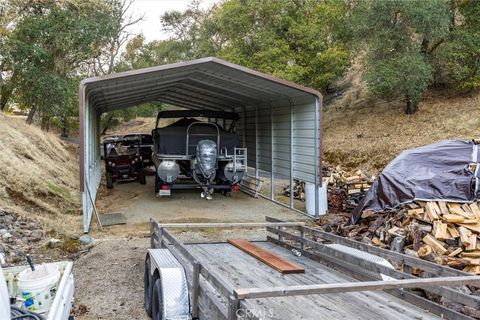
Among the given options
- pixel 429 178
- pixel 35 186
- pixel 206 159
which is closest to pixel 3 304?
pixel 429 178

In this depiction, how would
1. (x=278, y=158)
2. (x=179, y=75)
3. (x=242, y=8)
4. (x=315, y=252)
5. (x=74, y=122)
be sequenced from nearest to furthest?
(x=315, y=252), (x=179, y=75), (x=278, y=158), (x=242, y=8), (x=74, y=122)

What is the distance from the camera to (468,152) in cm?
779

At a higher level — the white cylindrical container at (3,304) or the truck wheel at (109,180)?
the white cylindrical container at (3,304)

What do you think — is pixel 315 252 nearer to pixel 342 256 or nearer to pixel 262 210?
pixel 342 256

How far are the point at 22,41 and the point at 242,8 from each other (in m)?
9.66

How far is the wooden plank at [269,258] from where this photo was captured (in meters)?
4.12

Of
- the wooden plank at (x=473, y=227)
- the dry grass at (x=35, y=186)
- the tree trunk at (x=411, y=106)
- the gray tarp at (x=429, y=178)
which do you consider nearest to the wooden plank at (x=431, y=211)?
the gray tarp at (x=429, y=178)

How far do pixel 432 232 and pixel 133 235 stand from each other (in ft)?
17.1

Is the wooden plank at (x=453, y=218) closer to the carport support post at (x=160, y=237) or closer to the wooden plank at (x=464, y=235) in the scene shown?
the wooden plank at (x=464, y=235)

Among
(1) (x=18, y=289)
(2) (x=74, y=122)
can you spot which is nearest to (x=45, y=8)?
(2) (x=74, y=122)

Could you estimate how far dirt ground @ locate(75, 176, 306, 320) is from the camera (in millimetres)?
5007

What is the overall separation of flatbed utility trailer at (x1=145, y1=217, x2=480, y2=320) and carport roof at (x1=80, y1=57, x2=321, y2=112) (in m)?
4.90

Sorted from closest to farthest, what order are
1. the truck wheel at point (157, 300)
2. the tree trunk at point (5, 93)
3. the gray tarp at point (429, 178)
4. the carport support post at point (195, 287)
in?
the carport support post at point (195, 287) < the truck wheel at point (157, 300) < the gray tarp at point (429, 178) < the tree trunk at point (5, 93)

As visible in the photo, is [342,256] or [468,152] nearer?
[342,256]
